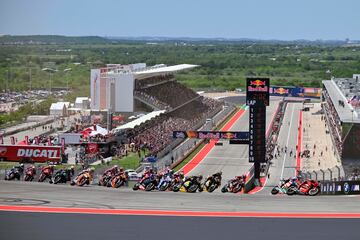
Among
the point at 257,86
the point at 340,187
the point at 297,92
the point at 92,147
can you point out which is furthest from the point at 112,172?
the point at 297,92

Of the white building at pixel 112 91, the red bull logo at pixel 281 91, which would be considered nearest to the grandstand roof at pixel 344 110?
the white building at pixel 112 91

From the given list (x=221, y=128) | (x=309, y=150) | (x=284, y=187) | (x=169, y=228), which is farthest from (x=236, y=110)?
(x=169, y=228)

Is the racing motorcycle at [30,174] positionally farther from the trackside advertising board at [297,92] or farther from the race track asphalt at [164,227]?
the trackside advertising board at [297,92]

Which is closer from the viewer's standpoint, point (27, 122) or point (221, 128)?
point (27, 122)

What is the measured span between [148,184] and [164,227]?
24.7 feet

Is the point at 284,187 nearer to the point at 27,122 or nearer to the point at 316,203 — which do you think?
the point at 316,203

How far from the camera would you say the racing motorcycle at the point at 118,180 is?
80.8ft

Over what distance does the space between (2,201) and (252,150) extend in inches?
468

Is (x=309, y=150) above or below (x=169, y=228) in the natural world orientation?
below

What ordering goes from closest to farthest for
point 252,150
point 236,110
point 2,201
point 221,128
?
1. point 2,201
2. point 252,150
3. point 221,128
4. point 236,110

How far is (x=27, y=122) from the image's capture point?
58906mm

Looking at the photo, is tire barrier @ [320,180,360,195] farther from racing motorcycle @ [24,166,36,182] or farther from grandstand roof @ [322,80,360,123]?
grandstand roof @ [322,80,360,123]

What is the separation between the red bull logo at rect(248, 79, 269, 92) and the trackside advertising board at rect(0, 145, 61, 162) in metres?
12.3

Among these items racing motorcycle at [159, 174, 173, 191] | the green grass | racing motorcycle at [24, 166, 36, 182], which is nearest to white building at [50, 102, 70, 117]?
the green grass
